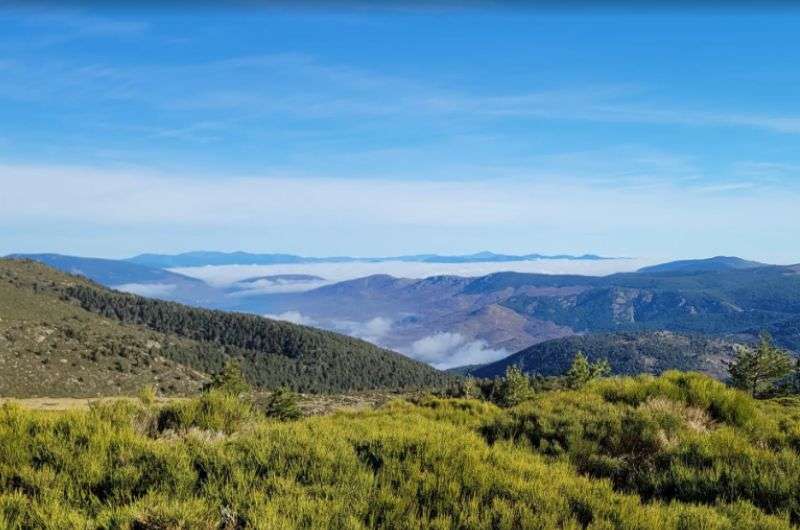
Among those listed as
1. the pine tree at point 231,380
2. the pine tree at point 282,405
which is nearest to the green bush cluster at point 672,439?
the pine tree at point 282,405

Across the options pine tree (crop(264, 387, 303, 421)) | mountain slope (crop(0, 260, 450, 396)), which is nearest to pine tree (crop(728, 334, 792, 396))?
pine tree (crop(264, 387, 303, 421))

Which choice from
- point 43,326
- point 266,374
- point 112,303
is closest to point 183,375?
point 43,326

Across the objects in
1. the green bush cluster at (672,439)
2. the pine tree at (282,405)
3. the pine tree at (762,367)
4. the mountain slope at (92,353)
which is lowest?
the mountain slope at (92,353)

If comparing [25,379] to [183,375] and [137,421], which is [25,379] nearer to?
[183,375]

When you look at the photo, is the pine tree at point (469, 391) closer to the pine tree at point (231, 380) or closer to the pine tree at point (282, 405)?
the pine tree at point (282, 405)

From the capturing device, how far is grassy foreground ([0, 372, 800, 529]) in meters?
5.96

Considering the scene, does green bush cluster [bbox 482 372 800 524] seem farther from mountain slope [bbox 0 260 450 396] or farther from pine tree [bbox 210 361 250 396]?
mountain slope [bbox 0 260 450 396]

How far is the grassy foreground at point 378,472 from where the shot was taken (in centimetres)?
596

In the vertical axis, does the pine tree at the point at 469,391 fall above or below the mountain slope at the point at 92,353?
above

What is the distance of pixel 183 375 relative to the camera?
128m

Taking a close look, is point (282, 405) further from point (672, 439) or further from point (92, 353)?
point (92, 353)

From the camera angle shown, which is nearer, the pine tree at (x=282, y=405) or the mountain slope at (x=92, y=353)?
the pine tree at (x=282, y=405)

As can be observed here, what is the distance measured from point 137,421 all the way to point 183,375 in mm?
129733

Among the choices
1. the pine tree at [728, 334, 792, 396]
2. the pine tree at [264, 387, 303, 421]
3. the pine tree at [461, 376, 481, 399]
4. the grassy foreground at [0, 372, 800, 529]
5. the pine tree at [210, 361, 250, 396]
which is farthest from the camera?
the pine tree at [728, 334, 792, 396]
